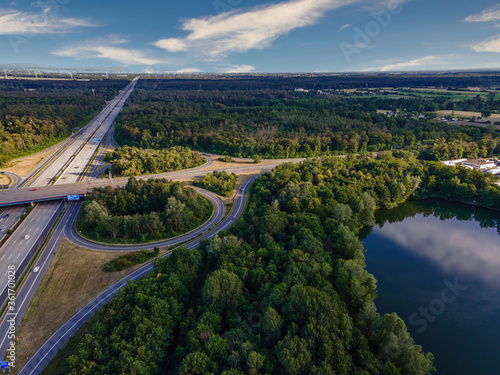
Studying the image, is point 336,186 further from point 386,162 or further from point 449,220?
point 449,220

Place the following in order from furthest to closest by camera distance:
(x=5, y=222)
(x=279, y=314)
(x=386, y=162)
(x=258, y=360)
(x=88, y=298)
→ (x=386, y=162), (x=5, y=222), (x=88, y=298), (x=279, y=314), (x=258, y=360)

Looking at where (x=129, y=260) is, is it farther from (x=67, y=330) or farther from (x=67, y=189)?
(x=67, y=189)

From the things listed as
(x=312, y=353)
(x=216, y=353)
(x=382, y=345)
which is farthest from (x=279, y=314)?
(x=382, y=345)

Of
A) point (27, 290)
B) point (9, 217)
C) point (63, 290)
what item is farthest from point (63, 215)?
point (63, 290)

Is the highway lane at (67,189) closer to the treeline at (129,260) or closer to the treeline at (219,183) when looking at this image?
the treeline at (219,183)

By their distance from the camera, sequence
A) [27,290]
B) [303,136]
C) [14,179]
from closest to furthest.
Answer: [27,290], [14,179], [303,136]

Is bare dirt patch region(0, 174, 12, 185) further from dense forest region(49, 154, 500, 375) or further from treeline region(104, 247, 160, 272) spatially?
dense forest region(49, 154, 500, 375)

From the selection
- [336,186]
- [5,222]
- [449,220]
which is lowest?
[449,220]
